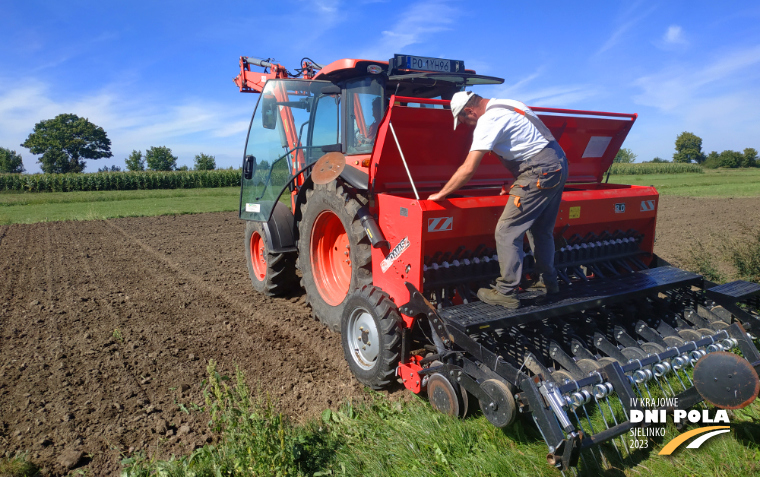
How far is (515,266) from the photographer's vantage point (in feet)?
11.1

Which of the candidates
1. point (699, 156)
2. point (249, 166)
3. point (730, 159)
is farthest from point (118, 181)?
point (699, 156)

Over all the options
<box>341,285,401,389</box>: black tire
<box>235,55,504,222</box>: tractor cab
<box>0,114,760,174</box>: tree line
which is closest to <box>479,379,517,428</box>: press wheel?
<box>341,285,401,389</box>: black tire

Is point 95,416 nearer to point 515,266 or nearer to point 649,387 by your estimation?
point 515,266

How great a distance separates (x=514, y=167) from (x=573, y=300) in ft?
3.55

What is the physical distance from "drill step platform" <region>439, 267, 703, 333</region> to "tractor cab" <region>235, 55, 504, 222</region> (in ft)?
5.53

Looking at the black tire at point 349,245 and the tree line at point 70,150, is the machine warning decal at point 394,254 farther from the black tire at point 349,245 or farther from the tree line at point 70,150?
the tree line at point 70,150

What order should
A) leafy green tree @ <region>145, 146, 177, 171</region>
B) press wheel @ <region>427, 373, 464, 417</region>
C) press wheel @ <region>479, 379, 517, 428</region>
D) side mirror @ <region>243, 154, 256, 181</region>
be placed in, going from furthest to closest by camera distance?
leafy green tree @ <region>145, 146, 177, 171</region>
side mirror @ <region>243, 154, 256, 181</region>
press wheel @ <region>427, 373, 464, 417</region>
press wheel @ <region>479, 379, 517, 428</region>

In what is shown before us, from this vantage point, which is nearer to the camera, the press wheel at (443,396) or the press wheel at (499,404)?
the press wheel at (499,404)

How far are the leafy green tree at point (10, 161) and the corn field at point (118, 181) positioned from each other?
4360 cm

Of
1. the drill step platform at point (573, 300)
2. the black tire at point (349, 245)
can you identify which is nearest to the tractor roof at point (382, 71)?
the black tire at point (349, 245)

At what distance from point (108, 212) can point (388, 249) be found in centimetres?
1779

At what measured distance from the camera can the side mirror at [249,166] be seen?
18.1 feet

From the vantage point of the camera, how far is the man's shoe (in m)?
3.36

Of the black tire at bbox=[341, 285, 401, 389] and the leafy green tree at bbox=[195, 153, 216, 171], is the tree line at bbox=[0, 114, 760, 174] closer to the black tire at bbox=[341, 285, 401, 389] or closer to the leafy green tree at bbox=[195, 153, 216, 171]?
the leafy green tree at bbox=[195, 153, 216, 171]
